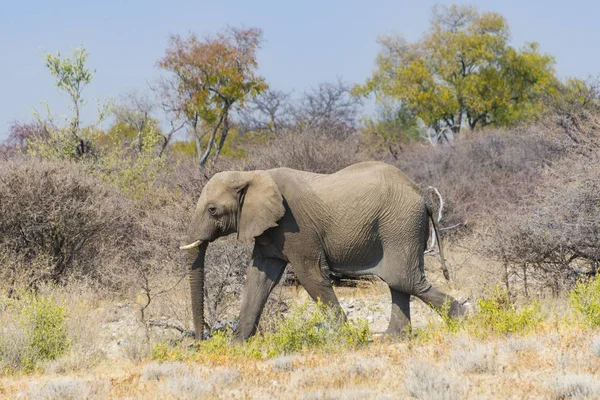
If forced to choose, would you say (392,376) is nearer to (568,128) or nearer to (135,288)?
(135,288)

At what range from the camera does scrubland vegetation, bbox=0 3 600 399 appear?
7117mm

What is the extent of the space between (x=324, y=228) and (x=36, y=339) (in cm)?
304

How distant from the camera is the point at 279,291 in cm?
1199

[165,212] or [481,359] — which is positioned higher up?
[165,212]

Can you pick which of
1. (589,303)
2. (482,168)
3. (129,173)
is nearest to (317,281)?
(589,303)

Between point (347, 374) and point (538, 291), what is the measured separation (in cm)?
609

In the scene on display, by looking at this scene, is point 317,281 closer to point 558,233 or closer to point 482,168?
point 558,233

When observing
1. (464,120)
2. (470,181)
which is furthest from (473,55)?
(470,181)

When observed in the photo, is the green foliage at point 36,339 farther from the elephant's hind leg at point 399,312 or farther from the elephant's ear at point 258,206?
the elephant's hind leg at point 399,312

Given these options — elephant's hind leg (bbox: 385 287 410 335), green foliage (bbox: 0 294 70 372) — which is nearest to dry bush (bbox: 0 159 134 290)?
→ green foliage (bbox: 0 294 70 372)

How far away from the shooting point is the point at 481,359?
23.6 ft

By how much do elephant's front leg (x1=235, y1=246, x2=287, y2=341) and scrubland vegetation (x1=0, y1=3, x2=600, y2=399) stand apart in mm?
283

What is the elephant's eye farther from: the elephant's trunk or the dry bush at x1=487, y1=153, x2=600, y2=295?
the dry bush at x1=487, y1=153, x2=600, y2=295

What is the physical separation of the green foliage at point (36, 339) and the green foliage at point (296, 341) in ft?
3.55
